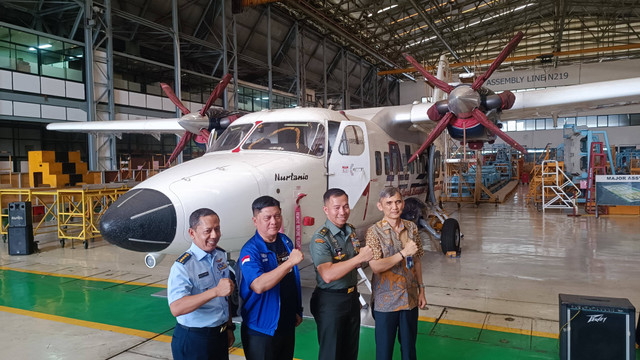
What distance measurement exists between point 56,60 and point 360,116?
15392 millimetres

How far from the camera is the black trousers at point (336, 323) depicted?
10.0 ft

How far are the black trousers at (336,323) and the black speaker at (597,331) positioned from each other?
2.16m

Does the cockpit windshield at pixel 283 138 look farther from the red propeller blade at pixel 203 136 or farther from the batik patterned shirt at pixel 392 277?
the red propeller blade at pixel 203 136

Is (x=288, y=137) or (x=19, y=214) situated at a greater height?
(x=288, y=137)

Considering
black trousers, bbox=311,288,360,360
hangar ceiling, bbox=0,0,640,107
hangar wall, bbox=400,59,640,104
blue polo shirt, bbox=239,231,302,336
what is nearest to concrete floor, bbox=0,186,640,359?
black trousers, bbox=311,288,360,360

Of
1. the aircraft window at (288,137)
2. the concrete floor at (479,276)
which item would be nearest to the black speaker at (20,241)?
the concrete floor at (479,276)

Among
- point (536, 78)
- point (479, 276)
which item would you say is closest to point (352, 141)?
point (479, 276)

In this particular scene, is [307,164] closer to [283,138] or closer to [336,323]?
[283,138]

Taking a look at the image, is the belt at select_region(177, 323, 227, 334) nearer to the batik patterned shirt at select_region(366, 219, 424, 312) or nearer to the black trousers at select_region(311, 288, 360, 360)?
the black trousers at select_region(311, 288, 360, 360)

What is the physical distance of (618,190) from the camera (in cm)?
1541

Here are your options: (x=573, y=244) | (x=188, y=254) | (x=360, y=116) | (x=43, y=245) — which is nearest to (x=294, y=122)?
(x=360, y=116)

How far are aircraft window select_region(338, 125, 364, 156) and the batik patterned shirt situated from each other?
3.57 meters

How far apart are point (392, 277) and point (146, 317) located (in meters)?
4.17

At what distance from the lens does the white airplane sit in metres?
4.62
